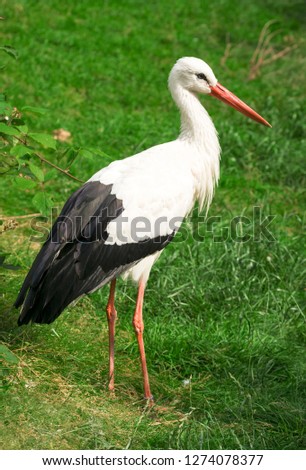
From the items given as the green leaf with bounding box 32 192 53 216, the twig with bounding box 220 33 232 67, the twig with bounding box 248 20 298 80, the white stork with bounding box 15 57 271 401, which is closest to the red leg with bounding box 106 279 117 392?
the white stork with bounding box 15 57 271 401

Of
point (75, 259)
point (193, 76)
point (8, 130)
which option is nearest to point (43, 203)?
point (75, 259)

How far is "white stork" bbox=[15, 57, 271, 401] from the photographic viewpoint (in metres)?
4.43

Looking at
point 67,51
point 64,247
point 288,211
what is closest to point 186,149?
point 64,247

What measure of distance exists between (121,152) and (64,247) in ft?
9.16

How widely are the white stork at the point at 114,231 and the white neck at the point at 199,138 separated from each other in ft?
0.05

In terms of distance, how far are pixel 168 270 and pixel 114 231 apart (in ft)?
4.07

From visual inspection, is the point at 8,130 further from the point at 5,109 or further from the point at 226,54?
the point at 226,54

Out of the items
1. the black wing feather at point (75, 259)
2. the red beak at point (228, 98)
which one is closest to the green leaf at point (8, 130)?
the black wing feather at point (75, 259)

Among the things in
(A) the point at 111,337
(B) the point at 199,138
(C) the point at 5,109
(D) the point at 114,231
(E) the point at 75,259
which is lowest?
(A) the point at 111,337

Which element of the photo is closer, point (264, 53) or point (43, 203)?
point (43, 203)

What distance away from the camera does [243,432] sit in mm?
4082

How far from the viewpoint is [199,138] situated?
15.9 ft

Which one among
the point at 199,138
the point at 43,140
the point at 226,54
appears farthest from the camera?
the point at 226,54

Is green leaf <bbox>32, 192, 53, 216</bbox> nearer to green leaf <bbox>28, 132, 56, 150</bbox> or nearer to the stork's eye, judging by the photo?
green leaf <bbox>28, 132, 56, 150</bbox>
